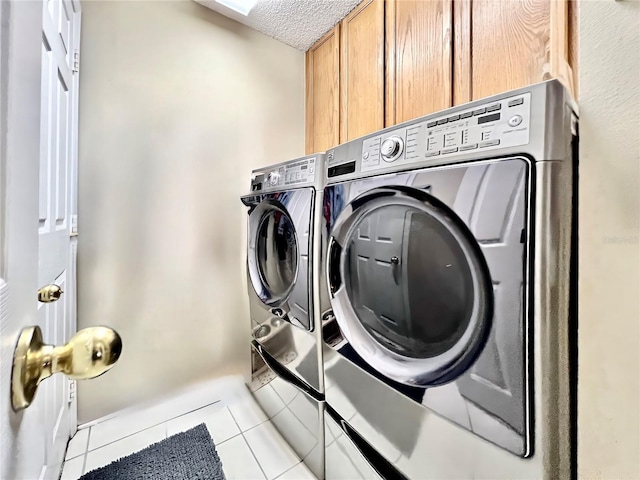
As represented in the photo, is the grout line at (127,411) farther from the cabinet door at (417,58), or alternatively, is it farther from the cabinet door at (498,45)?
the cabinet door at (498,45)

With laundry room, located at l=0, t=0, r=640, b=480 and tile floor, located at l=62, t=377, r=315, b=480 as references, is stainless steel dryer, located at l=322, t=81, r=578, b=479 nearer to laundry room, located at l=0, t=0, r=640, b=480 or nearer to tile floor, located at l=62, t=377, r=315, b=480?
laundry room, located at l=0, t=0, r=640, b=480

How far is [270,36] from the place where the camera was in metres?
1.81

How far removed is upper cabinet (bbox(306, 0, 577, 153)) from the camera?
852 millimetres

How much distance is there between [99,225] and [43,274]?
2.36 feet

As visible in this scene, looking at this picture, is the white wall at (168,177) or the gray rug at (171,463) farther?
the white wall at (168,177)

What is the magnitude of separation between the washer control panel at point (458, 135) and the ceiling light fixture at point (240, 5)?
1.33m

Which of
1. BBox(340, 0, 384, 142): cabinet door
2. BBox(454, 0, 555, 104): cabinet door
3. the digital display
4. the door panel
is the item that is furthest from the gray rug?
BBox(454, 0, 555, 104): cabinet door

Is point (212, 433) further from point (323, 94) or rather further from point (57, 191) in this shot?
point (323, 94)

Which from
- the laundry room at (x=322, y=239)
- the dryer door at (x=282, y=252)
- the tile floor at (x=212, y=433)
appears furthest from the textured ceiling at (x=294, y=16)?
the tile floor at (x=212, y=433)

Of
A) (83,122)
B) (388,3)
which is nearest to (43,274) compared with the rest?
(83,122)

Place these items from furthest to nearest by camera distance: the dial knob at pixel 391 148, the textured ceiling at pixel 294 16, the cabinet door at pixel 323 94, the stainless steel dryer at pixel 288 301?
the cabinet door at pixel 323 94, the textured ceiling at pixel 294 16, the stainless steel dryer at pixel 288 301, the dial knob at pixel 391 148

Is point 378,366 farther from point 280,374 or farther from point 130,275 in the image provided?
point 130,275

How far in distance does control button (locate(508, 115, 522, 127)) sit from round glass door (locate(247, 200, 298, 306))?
31.5 inches

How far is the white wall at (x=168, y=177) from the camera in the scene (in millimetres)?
1398
